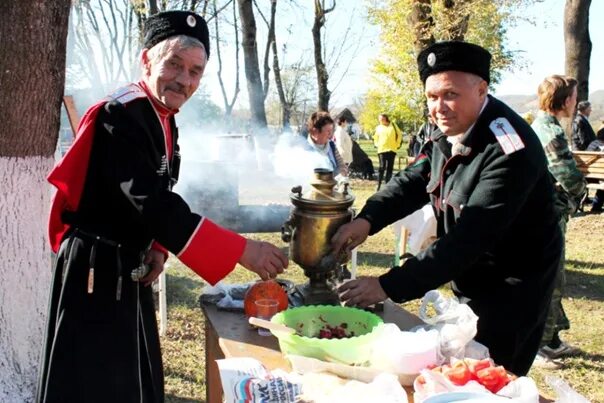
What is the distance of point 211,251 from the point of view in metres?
2.00

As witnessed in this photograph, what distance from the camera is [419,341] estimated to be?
5.93 ft

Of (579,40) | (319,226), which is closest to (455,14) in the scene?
(579,40)

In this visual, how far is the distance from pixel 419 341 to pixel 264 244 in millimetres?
654

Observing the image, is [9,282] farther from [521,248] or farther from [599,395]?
[599,395]

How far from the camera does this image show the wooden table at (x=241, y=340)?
80.0 inches

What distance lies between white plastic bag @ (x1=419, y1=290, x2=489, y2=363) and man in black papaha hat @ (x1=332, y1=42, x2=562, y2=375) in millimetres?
84

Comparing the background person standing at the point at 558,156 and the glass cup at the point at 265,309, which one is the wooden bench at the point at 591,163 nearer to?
the background person standing at the point at 558,156

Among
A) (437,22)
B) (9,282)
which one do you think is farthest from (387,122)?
(9,282)

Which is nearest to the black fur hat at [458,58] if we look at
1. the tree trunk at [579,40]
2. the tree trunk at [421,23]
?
the tree trunk at [579,40]

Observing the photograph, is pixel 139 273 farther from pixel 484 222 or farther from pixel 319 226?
pixel 484 222

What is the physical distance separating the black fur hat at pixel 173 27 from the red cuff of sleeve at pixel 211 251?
2.46 ft

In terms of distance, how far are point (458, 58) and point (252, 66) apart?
12.2 meters

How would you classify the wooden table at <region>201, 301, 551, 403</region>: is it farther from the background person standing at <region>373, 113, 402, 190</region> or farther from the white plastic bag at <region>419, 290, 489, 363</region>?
the background person standing at <region>373, 113, 402, 190</region>

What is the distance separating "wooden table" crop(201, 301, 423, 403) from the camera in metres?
2.04
